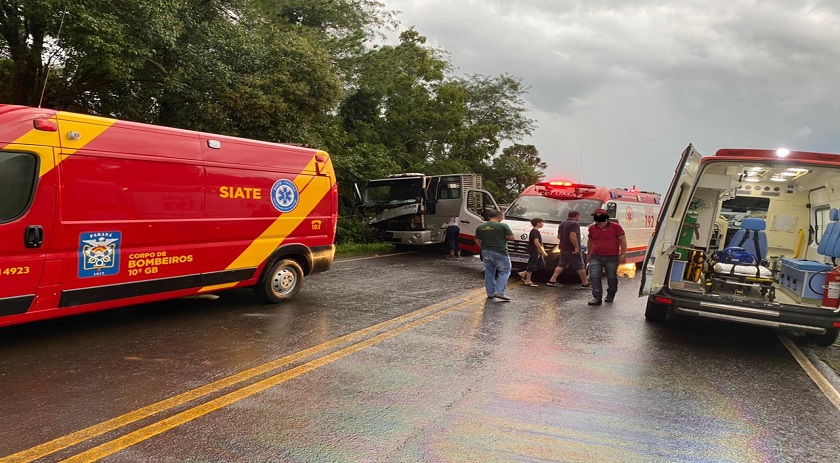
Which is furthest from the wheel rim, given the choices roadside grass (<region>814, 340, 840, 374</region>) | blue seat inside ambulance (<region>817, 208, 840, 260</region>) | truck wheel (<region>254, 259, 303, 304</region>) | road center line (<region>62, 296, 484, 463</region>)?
blue seat inside ambulance (<region>817, 208, 840, 260</region>)

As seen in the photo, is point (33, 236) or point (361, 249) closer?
point (33, 236)

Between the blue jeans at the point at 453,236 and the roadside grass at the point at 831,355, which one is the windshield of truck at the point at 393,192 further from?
the roadside grass at the point at 831,355

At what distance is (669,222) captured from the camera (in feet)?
Result: 21.7

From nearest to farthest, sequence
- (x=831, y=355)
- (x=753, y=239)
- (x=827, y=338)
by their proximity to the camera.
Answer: (x=831, y=355) → (x=827, y=338) → (x=753, y=239)

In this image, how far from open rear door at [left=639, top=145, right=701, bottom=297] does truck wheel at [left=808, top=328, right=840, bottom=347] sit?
1748mm

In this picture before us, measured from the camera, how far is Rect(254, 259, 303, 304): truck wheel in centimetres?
736

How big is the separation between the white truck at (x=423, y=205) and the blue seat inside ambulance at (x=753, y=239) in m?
7.01

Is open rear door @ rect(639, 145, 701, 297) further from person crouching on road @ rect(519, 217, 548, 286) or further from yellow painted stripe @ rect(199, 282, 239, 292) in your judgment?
yellow painted stripe @ rect(199, 282, 239, 292)

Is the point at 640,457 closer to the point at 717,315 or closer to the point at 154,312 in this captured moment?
the point at 717,315

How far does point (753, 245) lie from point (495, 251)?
400 cm

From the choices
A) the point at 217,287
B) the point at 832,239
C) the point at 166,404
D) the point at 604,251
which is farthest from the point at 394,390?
the point at 832,239

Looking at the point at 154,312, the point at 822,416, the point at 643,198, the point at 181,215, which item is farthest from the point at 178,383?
the point at 643,198

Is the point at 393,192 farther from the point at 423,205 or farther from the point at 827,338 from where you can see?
the point at 827,338

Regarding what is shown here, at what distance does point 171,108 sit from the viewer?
13430 millimetres
